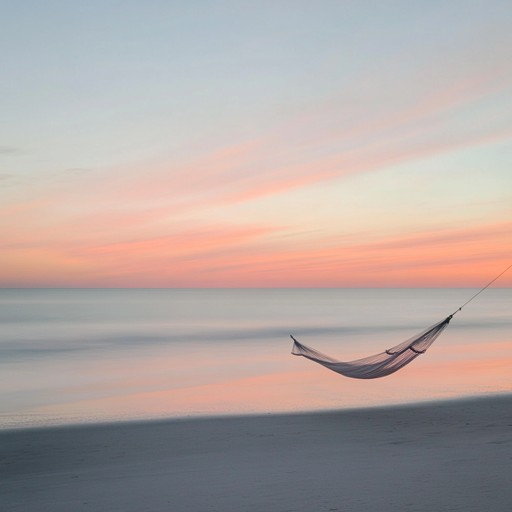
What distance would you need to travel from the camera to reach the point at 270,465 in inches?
231

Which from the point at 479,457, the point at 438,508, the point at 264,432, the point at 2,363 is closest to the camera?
the point at 438,508

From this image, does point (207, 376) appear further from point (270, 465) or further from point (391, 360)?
point (270, 465)

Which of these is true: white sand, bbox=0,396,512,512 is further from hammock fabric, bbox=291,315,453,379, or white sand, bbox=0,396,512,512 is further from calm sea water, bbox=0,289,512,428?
calm sea water, bbox=0,289,512,428

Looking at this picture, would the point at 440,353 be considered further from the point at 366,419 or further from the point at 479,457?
the point at 479,457

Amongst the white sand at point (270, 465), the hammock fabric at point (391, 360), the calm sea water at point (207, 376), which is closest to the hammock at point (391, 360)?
the hammock fabric at point (391, 360)

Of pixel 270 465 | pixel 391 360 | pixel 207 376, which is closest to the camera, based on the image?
pixel 270 465

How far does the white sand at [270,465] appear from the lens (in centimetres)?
471

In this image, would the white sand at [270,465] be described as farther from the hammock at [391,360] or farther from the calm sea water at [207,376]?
the calm sea water at [207,376]

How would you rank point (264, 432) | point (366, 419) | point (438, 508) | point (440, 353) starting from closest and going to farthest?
point (438, 508) < point (264, 432) < point (366, 419) < point (440, 353)

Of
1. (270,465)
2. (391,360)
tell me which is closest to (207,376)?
(391,360)

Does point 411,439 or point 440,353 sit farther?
point 440,353

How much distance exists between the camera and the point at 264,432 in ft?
25.1

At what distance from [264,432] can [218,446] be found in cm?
89

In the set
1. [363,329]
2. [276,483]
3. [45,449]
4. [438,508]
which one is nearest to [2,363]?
[45,449]
